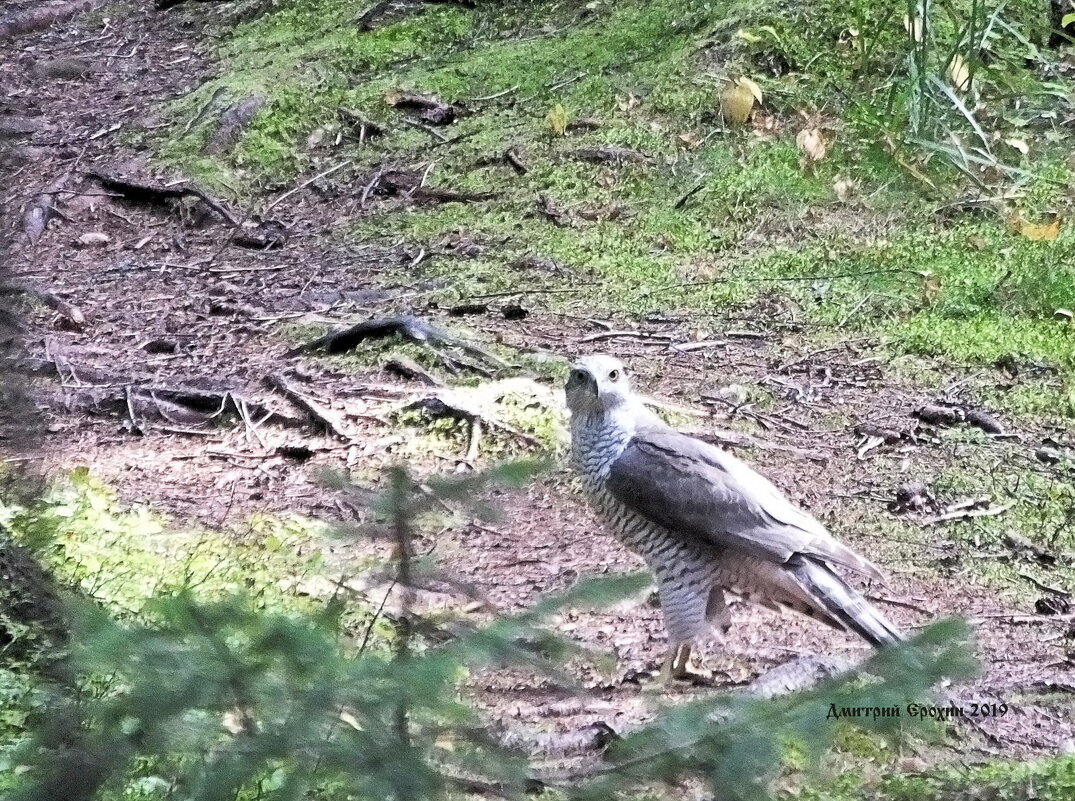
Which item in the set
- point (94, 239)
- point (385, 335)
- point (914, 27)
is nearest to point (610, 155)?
point (914, 27)

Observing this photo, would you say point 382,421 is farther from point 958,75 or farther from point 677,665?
point 958,75

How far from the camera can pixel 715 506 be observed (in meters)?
3.48

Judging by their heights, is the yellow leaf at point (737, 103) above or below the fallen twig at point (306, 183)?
above

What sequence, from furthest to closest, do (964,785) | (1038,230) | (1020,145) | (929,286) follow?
(1020,145)
(1038,230)
(929,286)
(964,785)

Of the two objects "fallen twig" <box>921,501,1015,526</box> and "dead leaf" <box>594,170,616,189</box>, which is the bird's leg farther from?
"dead leaf" <box>594,170,616,189</box>

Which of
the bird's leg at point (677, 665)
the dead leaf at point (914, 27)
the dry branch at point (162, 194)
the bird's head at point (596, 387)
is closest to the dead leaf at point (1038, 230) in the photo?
the dead leaf at point (914, 27)

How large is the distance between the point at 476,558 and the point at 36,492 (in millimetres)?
1596

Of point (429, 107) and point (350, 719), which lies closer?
point (350, 719)

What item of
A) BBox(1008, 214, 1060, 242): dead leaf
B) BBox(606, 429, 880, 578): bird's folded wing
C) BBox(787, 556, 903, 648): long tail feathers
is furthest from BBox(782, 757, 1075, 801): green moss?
BBox(1008, 214, 1060, 242): dead leaf

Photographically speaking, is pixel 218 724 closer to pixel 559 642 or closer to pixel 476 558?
pixel 559 642

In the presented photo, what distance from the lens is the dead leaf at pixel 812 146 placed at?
766cm

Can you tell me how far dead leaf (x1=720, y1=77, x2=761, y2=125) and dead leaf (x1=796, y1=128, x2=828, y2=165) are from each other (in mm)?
511

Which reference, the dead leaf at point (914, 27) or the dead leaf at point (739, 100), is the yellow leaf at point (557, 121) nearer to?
the dead leaf at point (739, 100)

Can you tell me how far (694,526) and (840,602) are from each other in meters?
0.50
